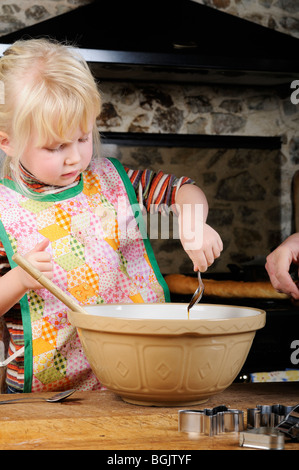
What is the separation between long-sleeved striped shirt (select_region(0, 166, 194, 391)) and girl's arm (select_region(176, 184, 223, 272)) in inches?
4.2

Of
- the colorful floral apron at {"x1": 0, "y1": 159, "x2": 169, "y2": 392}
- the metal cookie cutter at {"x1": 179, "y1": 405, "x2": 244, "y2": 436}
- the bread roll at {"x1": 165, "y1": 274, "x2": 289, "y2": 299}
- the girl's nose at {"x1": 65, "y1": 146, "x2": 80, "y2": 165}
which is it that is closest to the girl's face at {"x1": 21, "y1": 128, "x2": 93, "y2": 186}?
the girl's nose at {"x1": 65, "y1": 146, "x2": 80, "y2": 165}

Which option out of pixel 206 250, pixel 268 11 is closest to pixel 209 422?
pixel 206 250

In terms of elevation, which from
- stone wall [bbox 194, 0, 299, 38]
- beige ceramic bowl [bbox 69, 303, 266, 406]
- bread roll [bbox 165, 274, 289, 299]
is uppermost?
stone wall [bbox 194, 0, 299, 38]

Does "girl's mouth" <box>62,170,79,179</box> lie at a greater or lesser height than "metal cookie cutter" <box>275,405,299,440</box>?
greater

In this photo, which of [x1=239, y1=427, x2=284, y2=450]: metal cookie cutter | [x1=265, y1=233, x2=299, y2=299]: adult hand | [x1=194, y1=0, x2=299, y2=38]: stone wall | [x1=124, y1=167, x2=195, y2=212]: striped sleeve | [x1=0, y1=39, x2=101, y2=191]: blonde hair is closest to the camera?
[x1=239, y1=427, x2=284, y2=450]: metal cookie cutter

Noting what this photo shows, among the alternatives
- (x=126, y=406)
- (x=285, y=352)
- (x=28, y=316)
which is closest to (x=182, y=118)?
(x=285, y=352)

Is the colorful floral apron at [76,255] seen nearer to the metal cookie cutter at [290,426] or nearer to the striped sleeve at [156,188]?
the striped sleeve at [156,188]

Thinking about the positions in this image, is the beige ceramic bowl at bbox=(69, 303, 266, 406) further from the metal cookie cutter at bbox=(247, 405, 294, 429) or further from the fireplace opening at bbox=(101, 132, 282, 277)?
the fireplace opening at bbox=(101, 132, 282, 277)

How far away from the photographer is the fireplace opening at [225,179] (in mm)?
2973

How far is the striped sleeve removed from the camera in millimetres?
1365

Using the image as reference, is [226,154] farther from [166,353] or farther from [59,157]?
[166,353]

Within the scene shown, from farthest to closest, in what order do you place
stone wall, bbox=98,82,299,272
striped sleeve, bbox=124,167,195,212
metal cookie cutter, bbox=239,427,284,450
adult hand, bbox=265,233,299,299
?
stone wall, bbox=98,82,299,272, striped sleeve, bbox=124,167,195,212, adult hand, bbox=265,233,299,299, metal cookie cutter, bbox=239,427,284,450

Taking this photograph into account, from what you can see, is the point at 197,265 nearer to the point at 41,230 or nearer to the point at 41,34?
the point at 41,230

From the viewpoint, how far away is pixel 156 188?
1381mm
